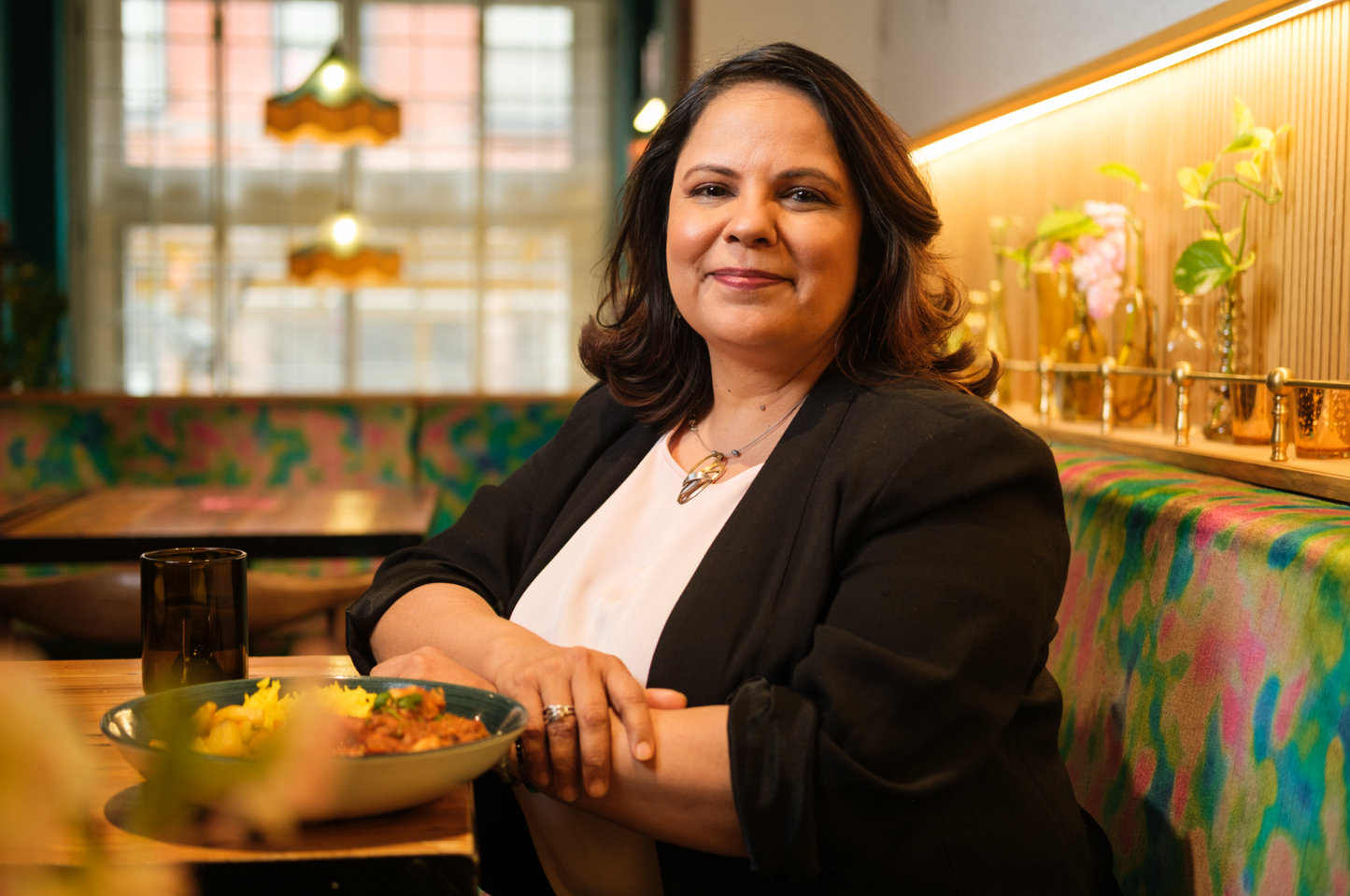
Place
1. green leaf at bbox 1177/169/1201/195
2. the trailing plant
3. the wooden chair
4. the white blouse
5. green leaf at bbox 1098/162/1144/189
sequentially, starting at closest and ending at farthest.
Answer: the white blouse, the trailing plant, green leaf at bbox 1177/169/1201/195, green leaf at bbox 1098/162/1144/189, the wooden chair

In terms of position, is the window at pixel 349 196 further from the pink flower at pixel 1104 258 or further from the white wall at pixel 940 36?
→ the pink flower at pixel 1104 258

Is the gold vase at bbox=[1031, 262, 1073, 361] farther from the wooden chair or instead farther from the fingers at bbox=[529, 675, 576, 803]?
the fingers at bbox=[529, 675, 576, 803]

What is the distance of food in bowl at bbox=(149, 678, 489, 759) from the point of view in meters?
0.72

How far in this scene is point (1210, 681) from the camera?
3.56ft

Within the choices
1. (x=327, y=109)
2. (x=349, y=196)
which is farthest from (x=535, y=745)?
(x=349, y=196)

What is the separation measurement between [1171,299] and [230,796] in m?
1.89

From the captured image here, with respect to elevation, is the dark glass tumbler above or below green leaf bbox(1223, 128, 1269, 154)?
below

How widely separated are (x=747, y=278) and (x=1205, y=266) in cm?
80

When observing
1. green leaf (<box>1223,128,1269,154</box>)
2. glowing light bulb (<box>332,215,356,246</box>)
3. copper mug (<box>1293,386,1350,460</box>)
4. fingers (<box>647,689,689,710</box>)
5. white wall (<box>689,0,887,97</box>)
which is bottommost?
fingers (<box>647,689,689,710</box>)

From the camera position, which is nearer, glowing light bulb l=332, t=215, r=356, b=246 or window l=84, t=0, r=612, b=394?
glowing light bulb l=332, t=215, r=356, b=246

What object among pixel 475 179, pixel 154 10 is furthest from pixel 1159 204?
pixel 154 10

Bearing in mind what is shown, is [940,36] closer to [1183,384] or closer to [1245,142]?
[1245,142]

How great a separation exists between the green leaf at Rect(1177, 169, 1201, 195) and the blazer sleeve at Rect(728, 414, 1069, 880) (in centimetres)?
87

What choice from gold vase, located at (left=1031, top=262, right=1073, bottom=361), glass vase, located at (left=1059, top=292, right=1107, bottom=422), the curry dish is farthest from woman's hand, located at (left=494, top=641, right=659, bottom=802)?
gold vase, located at (left=1031, top=262, right=1073, bottom=361)
